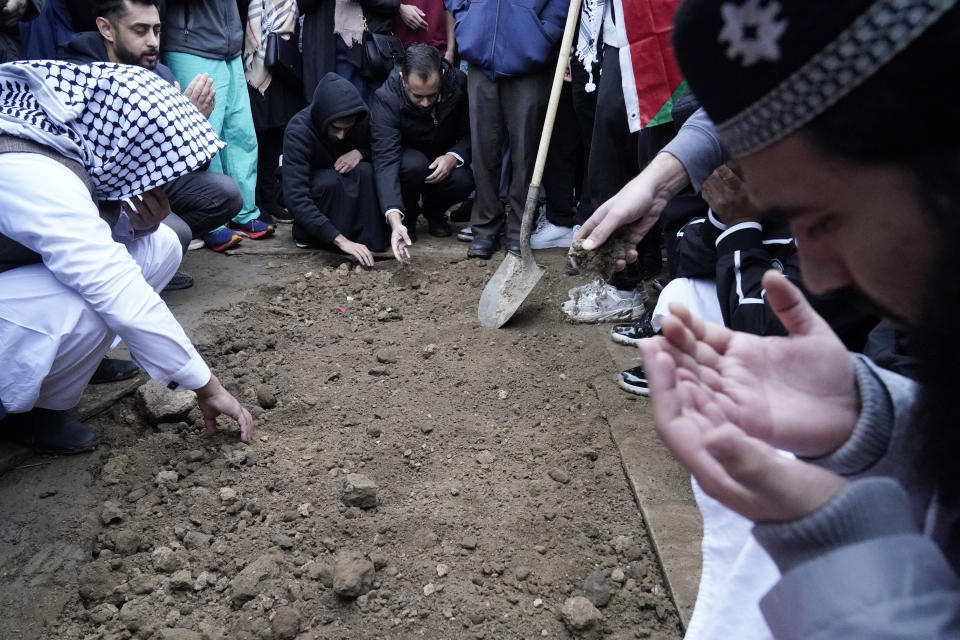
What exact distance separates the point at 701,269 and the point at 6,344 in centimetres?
231

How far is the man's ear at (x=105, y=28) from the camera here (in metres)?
3.99

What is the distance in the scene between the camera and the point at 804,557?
34.3 inches

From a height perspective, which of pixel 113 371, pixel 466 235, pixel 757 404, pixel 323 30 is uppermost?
pixel 757 404

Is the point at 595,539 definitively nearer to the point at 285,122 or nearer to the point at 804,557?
the point at 804,557

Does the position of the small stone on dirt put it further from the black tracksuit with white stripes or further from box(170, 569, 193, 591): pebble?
box(170, 569, 193, 591): pebble

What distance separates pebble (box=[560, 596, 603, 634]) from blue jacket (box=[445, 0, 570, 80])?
10.5 feet

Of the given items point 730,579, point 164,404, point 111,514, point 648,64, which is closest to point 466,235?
point 648,64

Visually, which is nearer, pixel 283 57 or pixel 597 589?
pixel 597 589

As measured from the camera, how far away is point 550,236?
4855mm

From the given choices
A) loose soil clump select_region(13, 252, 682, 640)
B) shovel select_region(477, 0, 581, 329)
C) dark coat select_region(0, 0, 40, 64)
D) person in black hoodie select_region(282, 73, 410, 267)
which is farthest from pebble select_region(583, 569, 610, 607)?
dark coat select_region(0, 0, 40, 64)

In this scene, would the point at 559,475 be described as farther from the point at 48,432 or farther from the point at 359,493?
the point at 48,432

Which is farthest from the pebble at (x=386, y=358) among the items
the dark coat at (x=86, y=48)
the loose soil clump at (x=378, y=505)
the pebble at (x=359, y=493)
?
the dark coat at (x=86, y=48)

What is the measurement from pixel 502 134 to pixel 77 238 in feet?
9.37

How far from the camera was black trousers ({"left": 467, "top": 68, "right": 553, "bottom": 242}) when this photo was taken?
176 inches
